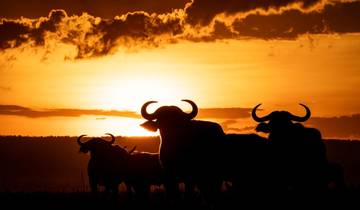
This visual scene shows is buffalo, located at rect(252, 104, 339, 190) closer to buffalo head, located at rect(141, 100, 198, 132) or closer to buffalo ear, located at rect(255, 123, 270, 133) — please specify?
buffalo ear, located at rect(255, 123, 270, 133)

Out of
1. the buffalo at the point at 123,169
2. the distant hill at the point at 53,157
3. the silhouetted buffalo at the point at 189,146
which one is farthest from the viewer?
the distant hill at the point at 53,157

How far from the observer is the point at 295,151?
2042 centimetres

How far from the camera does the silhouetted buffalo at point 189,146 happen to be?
19.9 meters

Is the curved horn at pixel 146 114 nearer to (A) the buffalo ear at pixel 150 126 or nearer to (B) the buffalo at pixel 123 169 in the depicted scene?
(A) the buffalo ear at pixel 150 126

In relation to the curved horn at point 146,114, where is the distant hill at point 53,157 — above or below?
above

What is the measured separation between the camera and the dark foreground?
19.1 m

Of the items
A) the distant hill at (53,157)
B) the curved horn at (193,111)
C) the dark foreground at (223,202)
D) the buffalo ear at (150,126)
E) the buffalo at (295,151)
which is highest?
the distant hill at (53,157)

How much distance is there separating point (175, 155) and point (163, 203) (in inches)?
105

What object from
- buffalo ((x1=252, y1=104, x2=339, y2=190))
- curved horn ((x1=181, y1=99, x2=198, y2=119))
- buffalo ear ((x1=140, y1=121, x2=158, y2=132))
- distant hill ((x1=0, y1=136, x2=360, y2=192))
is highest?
distant hill ((x1=0, y1=136, x2=360, y2=192))

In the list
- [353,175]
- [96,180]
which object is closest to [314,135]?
[96,180]

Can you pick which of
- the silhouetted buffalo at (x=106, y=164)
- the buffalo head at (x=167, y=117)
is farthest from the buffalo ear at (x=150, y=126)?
the silhouetted buffalo at (x=106, y=164)

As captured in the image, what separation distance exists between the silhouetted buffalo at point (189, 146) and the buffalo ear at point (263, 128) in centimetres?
122

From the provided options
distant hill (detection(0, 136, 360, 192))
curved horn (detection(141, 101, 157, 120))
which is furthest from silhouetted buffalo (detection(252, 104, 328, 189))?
distant hill (detection(0, 136, 360, 192))

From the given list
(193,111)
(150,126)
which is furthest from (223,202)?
(150,126)
